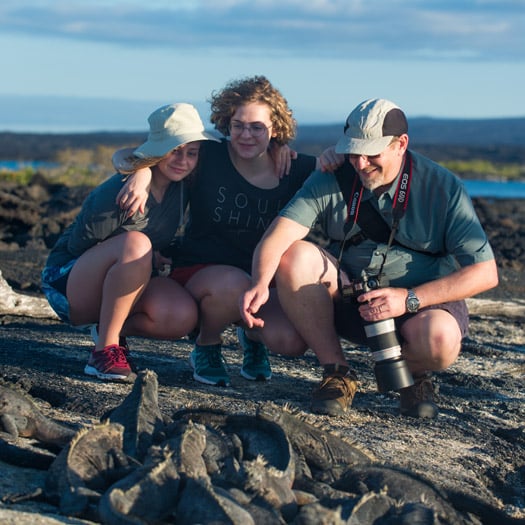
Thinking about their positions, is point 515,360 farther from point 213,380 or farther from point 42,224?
point 42,224

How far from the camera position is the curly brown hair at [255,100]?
4.89 metres

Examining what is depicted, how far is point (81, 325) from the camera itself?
5059 mm

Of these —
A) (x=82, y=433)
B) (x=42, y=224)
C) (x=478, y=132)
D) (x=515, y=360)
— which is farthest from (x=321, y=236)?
(x=478, y=132)

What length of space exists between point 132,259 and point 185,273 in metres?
0.44

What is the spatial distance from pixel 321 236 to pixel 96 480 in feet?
34.9

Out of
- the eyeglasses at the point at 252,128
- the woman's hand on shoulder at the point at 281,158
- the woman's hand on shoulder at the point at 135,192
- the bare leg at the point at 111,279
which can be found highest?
the eyeglasses at the point at 252,128

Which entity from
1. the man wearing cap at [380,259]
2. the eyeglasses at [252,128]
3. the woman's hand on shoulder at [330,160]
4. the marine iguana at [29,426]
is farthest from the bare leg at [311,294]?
the marine iguana at [29,426]

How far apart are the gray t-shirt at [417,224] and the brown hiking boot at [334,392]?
447mm

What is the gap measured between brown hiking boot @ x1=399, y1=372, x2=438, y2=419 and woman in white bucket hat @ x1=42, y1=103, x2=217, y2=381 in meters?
1.06

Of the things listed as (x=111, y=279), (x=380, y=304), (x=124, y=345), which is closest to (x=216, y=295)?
(x=111, y=279)

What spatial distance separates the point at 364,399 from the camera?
4.94 metres

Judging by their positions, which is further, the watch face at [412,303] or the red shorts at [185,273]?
the red shorts at [185,273]

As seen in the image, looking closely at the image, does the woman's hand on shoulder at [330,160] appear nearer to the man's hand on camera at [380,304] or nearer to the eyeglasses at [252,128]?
the eyeglasses at [252,128]

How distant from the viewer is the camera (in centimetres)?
439
